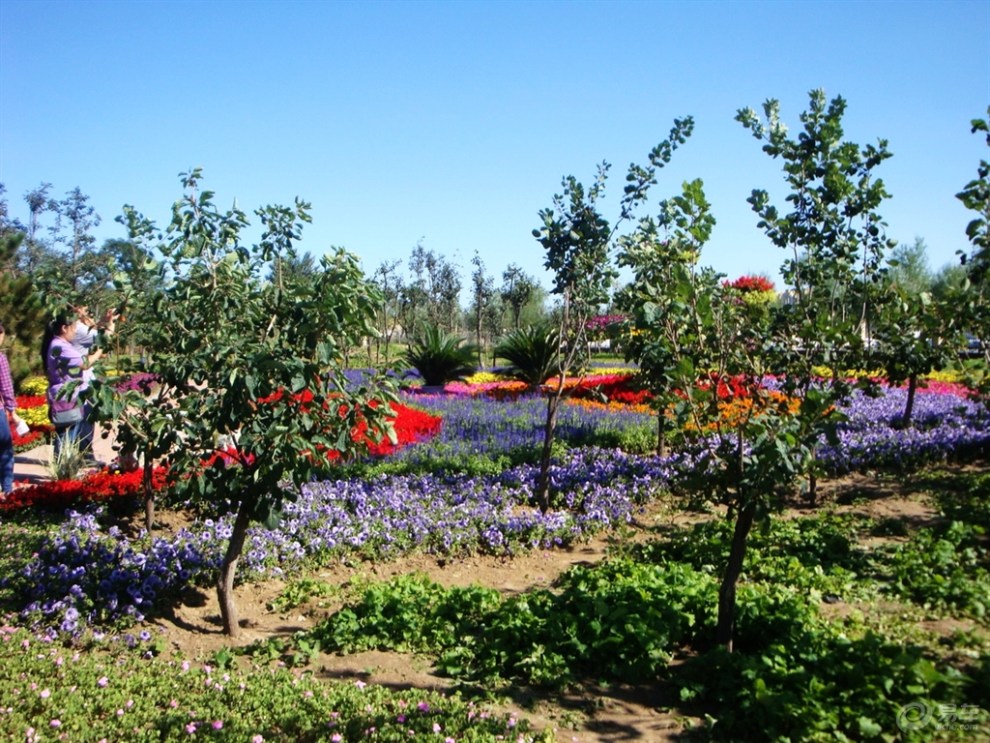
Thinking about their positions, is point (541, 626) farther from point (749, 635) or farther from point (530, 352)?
point (530, 352)

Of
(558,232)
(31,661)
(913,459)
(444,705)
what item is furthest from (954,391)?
(31,661)

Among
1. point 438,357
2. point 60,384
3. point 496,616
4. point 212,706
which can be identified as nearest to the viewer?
point 212,706

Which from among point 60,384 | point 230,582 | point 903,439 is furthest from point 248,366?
point 903,439

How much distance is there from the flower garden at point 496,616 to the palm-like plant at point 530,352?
6785mm

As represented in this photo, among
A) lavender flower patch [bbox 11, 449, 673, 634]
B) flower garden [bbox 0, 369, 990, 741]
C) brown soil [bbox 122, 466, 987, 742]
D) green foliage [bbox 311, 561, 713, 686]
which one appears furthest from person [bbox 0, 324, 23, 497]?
green foliage [bbox 311, 561, 713, 686]

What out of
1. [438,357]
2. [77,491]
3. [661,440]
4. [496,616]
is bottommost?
[496,616]

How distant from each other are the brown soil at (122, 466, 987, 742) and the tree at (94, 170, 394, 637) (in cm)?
34

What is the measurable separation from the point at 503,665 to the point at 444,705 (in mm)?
498

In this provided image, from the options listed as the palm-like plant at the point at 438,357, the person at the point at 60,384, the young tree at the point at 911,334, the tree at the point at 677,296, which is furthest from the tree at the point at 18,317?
the young tree at the point at 911,334

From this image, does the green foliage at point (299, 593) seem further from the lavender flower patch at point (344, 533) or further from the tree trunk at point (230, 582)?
the tree trunk at point (230, 582)

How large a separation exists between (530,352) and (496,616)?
33.8 ft

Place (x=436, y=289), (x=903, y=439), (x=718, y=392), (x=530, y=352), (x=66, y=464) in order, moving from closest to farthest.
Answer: (x=718, y=392), (x=66, y=464), (x=903, y=439), (x=530, y=352), (x=436, y=289)

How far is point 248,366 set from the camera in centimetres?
359

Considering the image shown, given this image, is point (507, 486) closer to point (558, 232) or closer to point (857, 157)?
point (558, 232)
